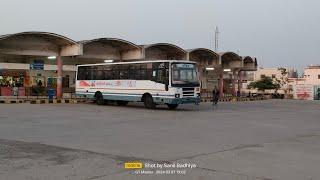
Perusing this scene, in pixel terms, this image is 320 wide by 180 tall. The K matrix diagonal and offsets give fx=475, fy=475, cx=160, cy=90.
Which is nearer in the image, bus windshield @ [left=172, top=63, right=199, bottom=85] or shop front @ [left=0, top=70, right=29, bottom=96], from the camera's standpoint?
bus windshield @ [left=172, top=63, right=199, bottom=85]

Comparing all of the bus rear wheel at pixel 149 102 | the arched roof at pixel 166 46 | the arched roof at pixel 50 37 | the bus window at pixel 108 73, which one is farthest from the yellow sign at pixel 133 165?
the arched roof at pixel 166 46

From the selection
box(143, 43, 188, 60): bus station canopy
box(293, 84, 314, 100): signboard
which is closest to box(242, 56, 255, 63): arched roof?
box(143, 43, 188, 60): bus station canopy

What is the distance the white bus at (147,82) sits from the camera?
27.4 m

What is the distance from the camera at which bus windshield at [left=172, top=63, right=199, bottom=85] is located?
27.4 metres

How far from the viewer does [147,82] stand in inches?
A: 1126

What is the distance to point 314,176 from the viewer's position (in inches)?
325

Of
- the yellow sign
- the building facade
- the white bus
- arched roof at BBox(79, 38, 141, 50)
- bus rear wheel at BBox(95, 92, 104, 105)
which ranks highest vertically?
arched roof at BBox(79, 38, 141, 50)

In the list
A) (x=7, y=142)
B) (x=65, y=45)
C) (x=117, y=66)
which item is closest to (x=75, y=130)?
(x=7, y=142)

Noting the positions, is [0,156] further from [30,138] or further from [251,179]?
[251,179]

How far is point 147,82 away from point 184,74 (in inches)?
93.4

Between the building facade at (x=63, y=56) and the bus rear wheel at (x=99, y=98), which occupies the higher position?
the building facade at (x=63, y=56)

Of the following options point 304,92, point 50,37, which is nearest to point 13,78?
point 50,37

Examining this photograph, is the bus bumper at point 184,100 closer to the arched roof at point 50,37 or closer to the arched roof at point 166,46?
the arched roof at point 50,37

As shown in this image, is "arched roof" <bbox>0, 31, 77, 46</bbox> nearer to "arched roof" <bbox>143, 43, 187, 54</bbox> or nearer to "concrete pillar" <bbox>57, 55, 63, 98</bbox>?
"concrete pillar" <bbox>57, 55, 63, 98</bbox>
